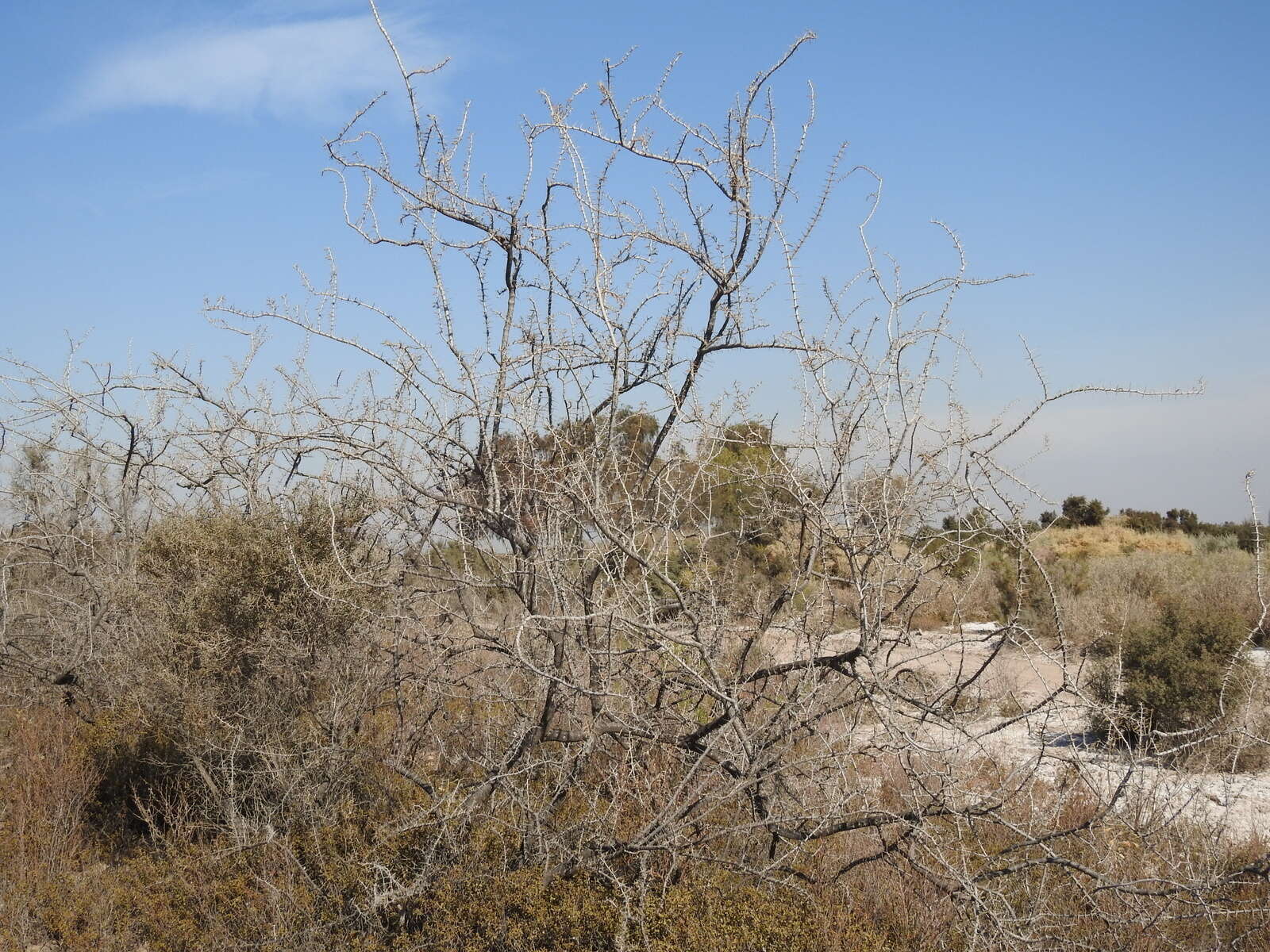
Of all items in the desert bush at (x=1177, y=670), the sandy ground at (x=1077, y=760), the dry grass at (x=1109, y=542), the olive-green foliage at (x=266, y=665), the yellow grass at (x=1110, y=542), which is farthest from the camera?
the yellow grass at (x=1110, y=542)

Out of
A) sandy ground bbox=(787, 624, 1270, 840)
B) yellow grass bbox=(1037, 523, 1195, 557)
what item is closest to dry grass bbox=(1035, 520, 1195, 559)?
yellow grass bbox=(1037, 523, 1195, 557)

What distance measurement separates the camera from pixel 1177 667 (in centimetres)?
855

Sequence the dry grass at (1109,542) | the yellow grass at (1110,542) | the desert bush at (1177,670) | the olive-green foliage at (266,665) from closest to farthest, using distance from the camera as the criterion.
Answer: the olive-green foliage at (266,665) < the desert bush at (1177,670) < the dry grass at (1109,542) < the yellow grass at (1110,542)

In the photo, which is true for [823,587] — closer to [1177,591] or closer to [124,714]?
[124,714]

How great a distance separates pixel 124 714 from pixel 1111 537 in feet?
73.2

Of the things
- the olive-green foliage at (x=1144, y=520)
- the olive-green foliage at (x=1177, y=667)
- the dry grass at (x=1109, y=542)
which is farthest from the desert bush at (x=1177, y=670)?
the olive-green foliage at (x=1144, y=520)

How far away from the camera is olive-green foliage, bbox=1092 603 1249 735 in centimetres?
837

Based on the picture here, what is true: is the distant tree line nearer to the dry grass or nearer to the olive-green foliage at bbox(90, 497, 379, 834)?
the dry grass

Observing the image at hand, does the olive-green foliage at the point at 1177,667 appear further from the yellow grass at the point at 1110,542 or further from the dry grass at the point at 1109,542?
the yellow grass at the point at 1110,542

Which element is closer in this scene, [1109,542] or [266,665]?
[266,665]

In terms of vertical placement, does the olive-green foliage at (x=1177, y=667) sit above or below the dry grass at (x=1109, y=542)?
below

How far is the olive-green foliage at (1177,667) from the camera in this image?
8367mm

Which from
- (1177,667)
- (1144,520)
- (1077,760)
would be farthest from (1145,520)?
(1077,760)

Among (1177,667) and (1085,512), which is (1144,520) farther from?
(1177,667)
